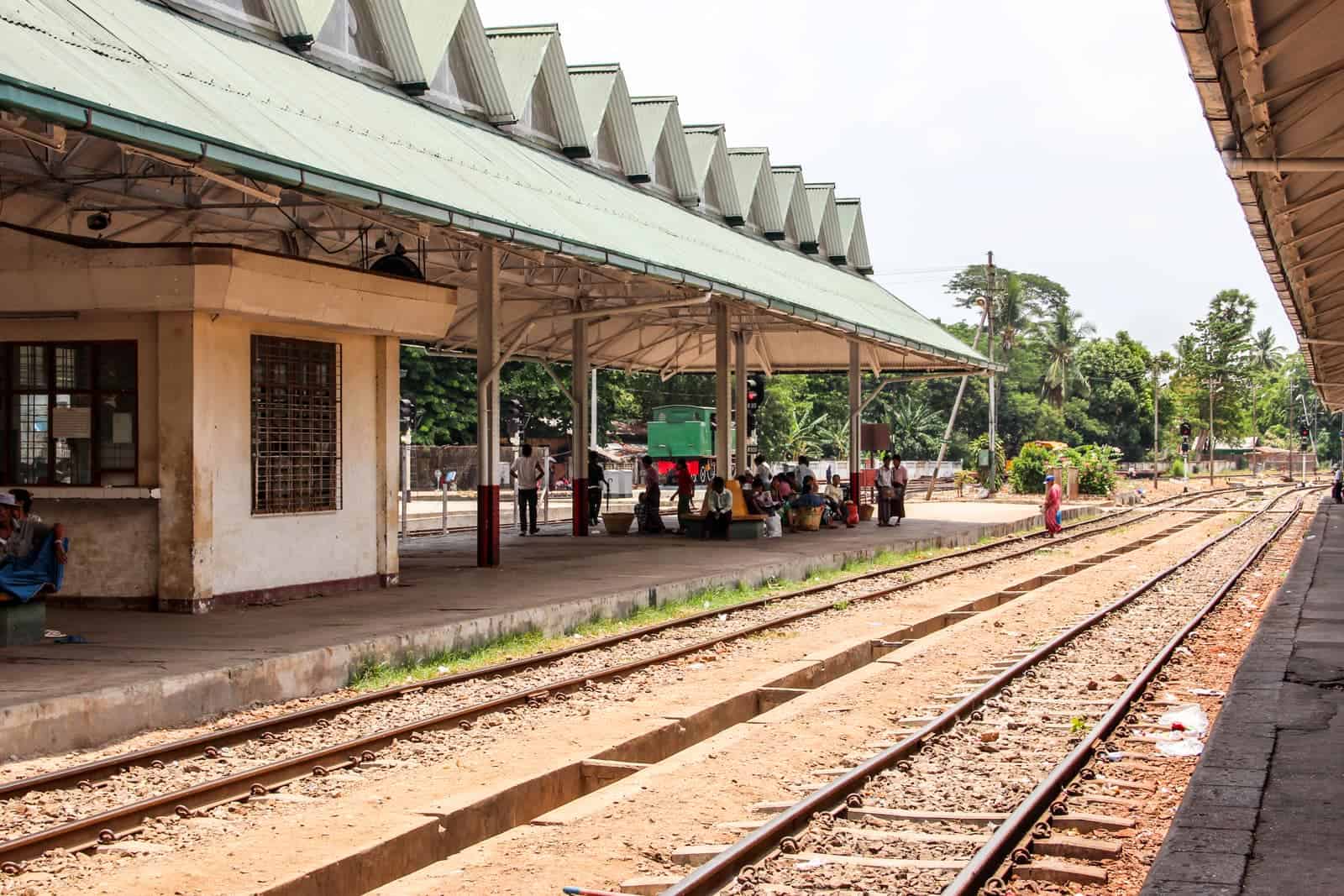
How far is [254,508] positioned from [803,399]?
76278 mm

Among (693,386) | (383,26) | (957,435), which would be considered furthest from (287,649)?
(957,435)

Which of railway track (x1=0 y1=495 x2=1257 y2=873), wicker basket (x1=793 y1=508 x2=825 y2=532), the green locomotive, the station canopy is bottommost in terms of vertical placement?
railway track (x1=0 y1=495 x2=1257 y2=873)

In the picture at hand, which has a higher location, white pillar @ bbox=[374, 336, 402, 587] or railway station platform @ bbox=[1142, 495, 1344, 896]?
white pillar @ bbox=[374, 336, 402, 587]

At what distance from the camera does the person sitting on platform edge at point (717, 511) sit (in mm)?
28031

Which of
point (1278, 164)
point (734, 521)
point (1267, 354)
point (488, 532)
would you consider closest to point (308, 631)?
point (488, 532)

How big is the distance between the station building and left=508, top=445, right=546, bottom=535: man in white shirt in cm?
575

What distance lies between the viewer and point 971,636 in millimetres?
16297

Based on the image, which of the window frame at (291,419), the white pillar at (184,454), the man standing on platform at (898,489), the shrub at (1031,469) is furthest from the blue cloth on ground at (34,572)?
the shrub at (1031,469)

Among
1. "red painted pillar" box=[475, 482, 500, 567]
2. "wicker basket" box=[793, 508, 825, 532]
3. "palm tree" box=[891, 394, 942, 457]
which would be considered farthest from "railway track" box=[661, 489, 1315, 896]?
"palm tree" box=[891, 394, 942, 457]

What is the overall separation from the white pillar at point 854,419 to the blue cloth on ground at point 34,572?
24367mm

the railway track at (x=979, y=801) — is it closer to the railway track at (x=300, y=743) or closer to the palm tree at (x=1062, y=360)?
the railway track at (x=300, y=743)

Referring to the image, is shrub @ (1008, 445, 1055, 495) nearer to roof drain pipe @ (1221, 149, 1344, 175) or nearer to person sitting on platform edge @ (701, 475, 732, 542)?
person sitting on platform edge @ (701, 475, 732, 542)

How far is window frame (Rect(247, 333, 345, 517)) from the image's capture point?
49.8ft

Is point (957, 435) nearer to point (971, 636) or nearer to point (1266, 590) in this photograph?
point (1266, 590)
